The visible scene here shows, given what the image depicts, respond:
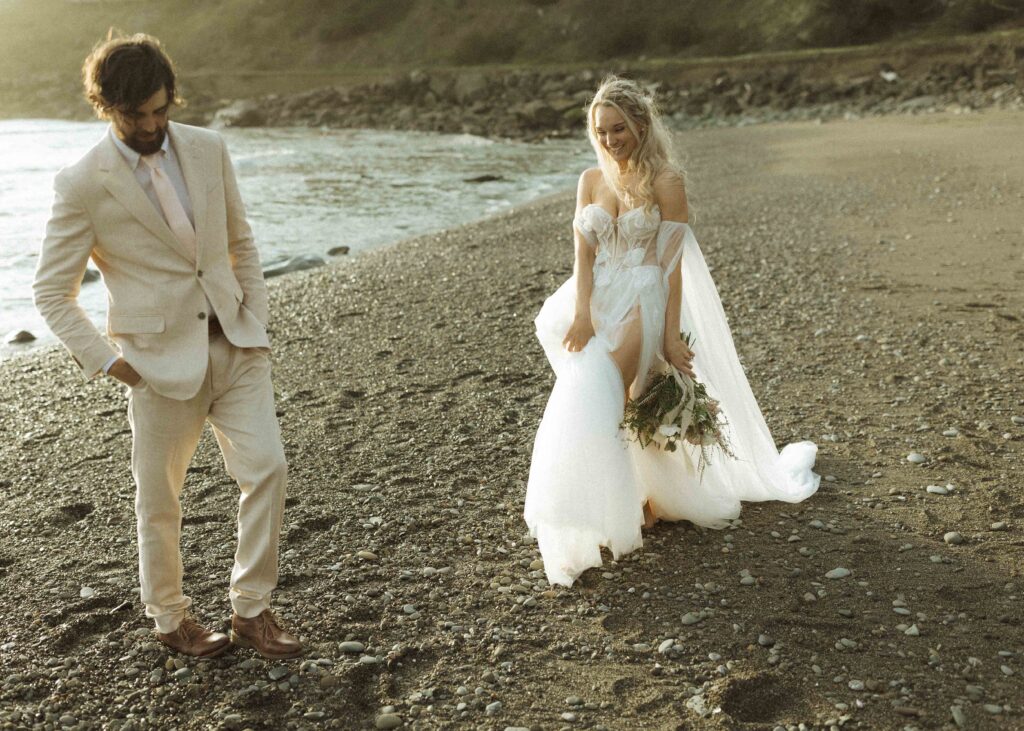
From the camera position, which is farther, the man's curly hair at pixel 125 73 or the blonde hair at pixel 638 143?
the blonde hair at pixel 638 143

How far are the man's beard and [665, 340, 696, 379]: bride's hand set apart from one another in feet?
8.05

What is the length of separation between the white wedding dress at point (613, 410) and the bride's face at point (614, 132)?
278 mm

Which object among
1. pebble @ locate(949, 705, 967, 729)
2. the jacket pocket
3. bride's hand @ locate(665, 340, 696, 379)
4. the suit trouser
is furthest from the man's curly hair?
pebble @ locate(949, 705, 967, 729)

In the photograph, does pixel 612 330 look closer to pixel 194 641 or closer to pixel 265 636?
pixel 265 636

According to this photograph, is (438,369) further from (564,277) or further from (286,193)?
(286,193)

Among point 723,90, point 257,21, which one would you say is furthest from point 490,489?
point 257,21

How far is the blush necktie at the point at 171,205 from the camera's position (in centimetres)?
354

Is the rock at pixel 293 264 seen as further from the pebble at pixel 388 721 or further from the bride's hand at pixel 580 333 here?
the pebble at pixel 388 721

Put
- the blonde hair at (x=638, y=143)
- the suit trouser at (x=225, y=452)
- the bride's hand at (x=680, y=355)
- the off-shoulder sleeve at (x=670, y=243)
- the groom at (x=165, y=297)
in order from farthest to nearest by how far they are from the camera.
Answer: the bride's hand at (x=680, y=355) < the off-shoulder sleeve at (x=670, y=243) < the blonde hair at (x=638, y=143) < the suit trouser at (x=225, y=452) < the groom at (x=165, y=297)

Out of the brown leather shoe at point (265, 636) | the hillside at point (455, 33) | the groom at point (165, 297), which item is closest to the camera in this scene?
the groom at point (165, 297)

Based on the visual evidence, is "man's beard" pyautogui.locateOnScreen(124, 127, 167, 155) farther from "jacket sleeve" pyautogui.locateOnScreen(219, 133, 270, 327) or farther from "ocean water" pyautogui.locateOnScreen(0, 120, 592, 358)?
"ocean water" pyautogui.locateOnScreen(0, 120, 592, 358)

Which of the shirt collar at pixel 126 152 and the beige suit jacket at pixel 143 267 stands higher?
the shirt collar at pixel 126 152

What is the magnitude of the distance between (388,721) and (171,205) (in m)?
2.02

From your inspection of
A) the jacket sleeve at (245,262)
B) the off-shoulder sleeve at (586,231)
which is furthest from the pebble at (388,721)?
the off-shoulder sleeve at (586,231)
